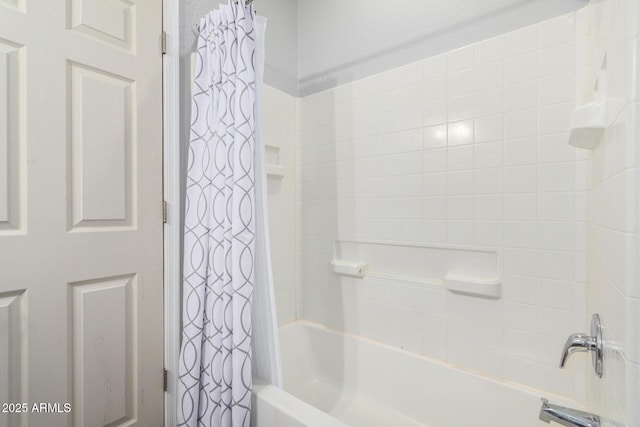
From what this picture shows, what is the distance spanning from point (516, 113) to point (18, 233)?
1.83 metres

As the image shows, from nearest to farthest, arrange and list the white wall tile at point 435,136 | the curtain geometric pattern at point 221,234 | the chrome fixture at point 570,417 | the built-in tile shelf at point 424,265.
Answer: the chrome fixture at point 570,417 < the curtain geometric pattern at point 221,234 < the built-in tile shelf at point 424,265 < the white wall tile at point 435,136

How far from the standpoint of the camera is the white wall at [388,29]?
125cm

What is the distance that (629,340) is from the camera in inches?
17.3

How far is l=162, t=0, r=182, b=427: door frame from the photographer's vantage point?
1.21m

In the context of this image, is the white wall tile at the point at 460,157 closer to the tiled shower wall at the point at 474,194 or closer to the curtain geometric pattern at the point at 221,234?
the tiled shower wall at the point at 474,194

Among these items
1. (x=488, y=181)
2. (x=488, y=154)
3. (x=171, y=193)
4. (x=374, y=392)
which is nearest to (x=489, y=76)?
(x=488, y=154)

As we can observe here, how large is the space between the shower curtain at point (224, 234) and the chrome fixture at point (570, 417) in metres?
0.87

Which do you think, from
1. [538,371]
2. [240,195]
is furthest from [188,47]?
[538,371]

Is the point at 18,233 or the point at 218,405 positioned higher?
the point at 18,233

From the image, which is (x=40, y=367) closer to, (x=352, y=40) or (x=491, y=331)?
(x=491, y=331)

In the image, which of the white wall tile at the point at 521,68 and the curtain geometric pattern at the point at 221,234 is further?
the white wall tile at the point at 521,68

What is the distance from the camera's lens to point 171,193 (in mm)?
1219

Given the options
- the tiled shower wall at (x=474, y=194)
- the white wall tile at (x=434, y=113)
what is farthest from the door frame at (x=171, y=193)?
the white wall tile at (x=434, y=113)

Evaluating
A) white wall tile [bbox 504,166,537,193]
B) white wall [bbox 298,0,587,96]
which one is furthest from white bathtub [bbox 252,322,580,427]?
white wall [bbox 298,0,587,96]
